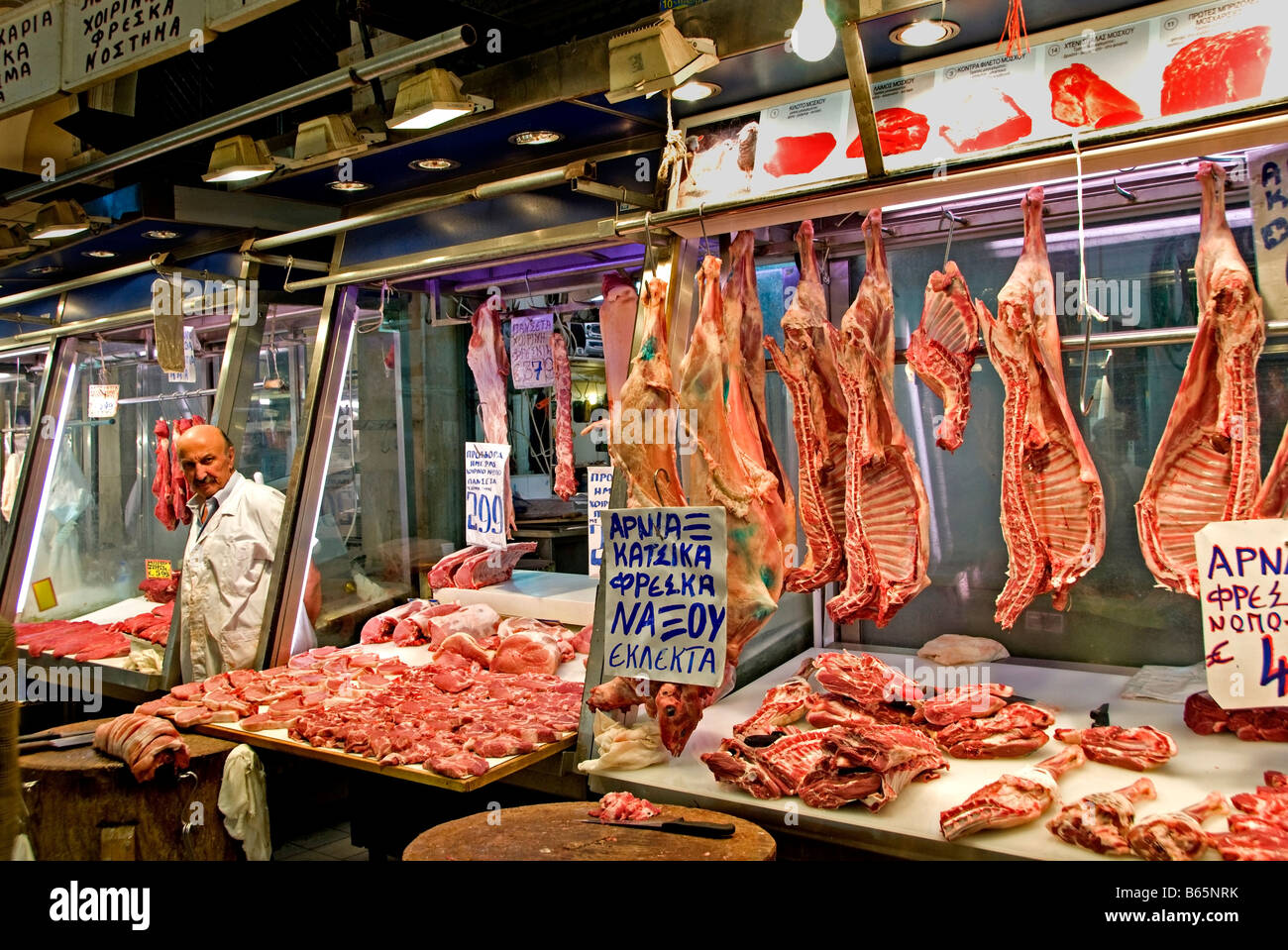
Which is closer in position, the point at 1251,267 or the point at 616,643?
the point at 616,643

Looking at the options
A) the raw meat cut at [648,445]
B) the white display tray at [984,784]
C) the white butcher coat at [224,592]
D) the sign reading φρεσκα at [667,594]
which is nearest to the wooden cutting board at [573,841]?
the white display tray at [984,784]

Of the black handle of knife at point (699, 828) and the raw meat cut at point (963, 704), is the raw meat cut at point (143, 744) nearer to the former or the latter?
the black handle of knife at point (699, 828)

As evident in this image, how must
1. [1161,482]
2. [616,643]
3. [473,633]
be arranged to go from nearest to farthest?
[1161,482] → [616,643] → [473,633]

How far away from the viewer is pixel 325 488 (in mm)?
5652

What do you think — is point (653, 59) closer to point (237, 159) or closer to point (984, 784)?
point (237, 159)

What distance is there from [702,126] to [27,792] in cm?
397

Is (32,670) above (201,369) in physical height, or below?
below

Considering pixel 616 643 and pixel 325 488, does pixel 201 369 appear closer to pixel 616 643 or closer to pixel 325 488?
pixel 325 488

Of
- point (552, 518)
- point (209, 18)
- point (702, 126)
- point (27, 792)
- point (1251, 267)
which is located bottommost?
point (27, 792)

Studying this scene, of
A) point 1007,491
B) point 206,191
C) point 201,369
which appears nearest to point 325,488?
point 206,191

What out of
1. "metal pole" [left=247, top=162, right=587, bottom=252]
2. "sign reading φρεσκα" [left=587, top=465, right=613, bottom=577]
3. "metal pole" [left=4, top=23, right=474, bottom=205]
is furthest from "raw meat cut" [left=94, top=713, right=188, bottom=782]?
"metal pole" [left=4, top=23, right=474, bottom=205]

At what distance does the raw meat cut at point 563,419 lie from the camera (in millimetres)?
5426

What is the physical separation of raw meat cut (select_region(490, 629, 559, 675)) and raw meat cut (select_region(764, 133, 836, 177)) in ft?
8.47

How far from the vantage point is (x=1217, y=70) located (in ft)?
9.43
